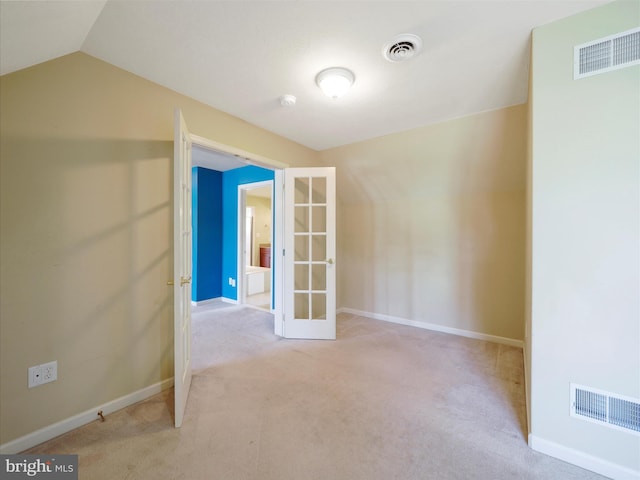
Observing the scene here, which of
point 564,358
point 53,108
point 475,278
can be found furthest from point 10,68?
point 475,278

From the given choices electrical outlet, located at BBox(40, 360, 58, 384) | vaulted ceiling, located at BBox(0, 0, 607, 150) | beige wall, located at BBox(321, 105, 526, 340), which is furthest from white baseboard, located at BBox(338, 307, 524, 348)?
electrical outlet, located at BBox(40, 360, 58, 384)

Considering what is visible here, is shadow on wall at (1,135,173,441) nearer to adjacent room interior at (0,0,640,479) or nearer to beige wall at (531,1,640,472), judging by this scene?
adjacent room interior at (0,0,640,479)

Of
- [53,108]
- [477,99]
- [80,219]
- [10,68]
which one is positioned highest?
[477,99]

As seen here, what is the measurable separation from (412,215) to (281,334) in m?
2.39

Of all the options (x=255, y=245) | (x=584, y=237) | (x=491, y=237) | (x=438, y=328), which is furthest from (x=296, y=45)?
(x=255, y=245)

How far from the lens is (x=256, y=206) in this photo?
8094 mm

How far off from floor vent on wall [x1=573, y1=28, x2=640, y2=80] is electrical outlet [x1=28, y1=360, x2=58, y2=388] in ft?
11.3

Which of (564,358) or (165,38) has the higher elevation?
(165,38)

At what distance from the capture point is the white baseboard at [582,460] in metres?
1.32

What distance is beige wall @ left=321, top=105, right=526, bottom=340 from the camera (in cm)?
284

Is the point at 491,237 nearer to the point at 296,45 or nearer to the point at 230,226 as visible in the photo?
the point at 296,45

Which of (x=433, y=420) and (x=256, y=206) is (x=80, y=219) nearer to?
(x=433, y=420)

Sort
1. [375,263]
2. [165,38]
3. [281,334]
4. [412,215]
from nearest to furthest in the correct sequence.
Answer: [165,38]
[281,334]
[412,215]
[375,263]

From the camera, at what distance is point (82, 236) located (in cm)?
174
